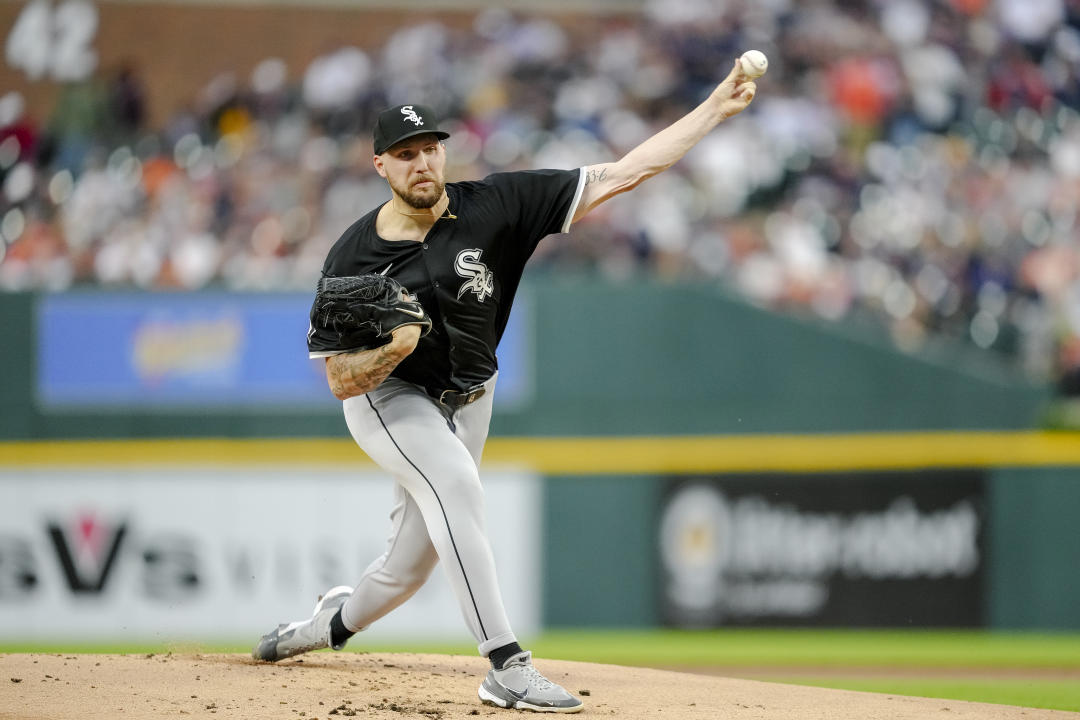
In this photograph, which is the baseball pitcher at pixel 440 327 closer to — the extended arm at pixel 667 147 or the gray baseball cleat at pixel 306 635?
the extended arm at pixel 667 147

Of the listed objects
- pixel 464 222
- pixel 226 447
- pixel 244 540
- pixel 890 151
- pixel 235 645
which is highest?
pixel 890 151

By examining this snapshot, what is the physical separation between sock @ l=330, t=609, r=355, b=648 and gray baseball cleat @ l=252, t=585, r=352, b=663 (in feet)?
0.05

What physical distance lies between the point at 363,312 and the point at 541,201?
0.77 metres

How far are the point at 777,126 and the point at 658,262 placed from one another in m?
2.12

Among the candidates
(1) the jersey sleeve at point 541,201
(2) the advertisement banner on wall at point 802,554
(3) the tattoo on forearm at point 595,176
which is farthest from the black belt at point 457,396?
(2) the advertisement banner on wall at point 802,554

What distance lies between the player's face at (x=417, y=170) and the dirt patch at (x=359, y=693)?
1.61 metres

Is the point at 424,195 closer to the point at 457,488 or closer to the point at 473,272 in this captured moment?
the point at 473,272

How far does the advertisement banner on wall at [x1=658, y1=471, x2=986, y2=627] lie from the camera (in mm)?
10750

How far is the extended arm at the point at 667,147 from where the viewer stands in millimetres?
4574

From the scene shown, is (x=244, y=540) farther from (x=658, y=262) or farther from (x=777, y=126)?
(x=777, y=126)

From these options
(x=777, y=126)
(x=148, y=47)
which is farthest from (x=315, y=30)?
(x=777, y=126)

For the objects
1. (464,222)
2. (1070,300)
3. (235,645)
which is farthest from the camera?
(1070,300)

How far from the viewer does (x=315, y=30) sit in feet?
48.3

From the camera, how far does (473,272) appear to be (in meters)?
4.52
